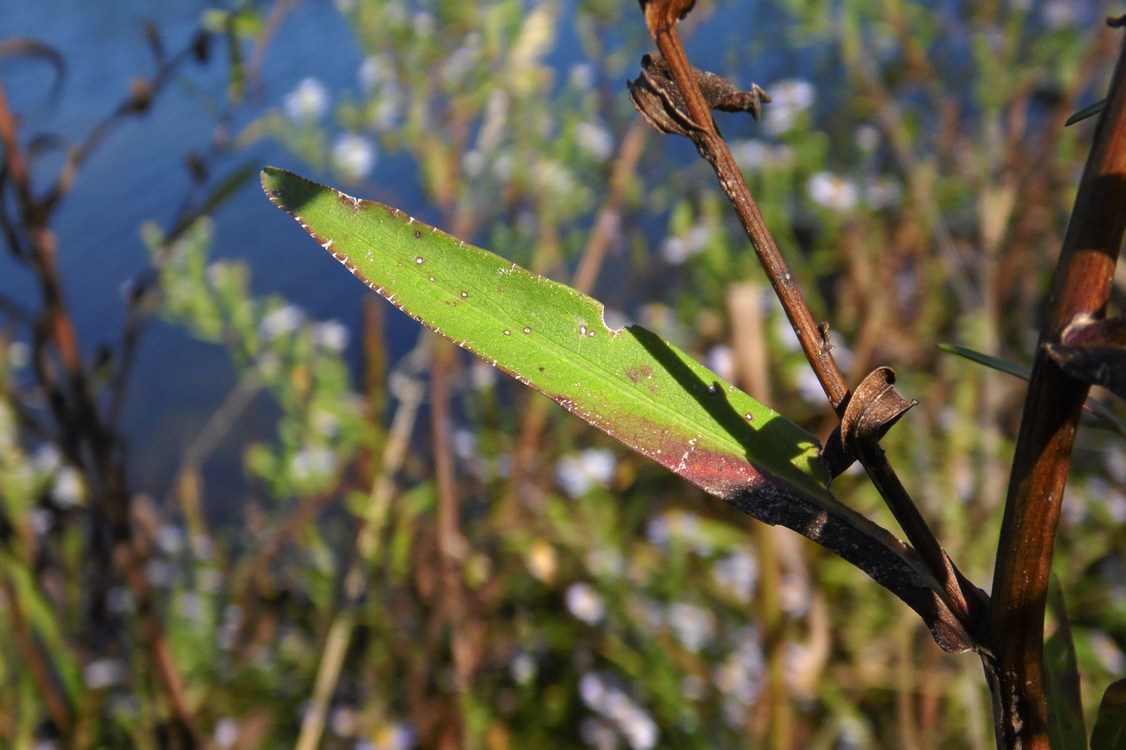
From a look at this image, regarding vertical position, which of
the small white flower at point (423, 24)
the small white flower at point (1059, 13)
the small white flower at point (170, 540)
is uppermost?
the small white flower at point (423, 24)

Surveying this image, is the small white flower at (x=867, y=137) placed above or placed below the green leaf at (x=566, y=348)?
below

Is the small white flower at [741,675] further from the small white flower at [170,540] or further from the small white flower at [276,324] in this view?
the small white flower at [170,540]

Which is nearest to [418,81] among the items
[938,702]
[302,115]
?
[302,115]

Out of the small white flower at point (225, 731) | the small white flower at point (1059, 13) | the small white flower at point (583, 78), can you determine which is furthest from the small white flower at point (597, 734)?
the small white flower at point (1059, 13)

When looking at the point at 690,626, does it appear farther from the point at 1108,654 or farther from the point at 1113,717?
the point at 1113,717

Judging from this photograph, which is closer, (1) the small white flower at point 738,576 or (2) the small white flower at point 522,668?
(2) the small white flower at point 522,668

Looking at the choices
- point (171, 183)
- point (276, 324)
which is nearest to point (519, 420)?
point (276, 324)
